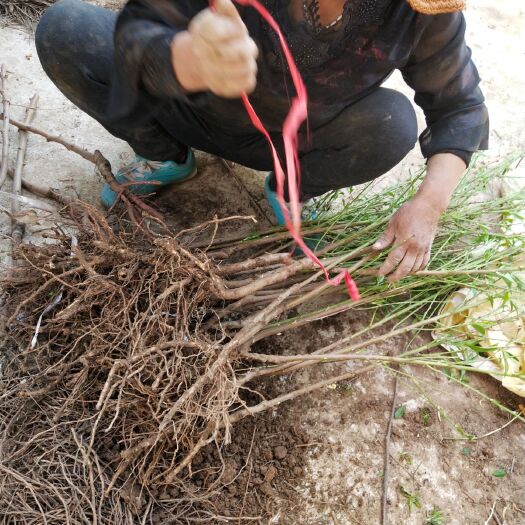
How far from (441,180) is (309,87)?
437 mm

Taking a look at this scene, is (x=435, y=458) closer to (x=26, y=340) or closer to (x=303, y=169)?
(x=303, y=169)

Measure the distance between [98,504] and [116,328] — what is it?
40cm

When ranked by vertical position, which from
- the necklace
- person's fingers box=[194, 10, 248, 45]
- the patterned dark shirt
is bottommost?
the patterned dark shirt

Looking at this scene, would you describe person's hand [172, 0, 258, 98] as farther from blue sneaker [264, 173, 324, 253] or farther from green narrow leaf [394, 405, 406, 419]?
green narrow leaf [394, 405, 406, 419]

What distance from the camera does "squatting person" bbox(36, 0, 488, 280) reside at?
115 centimetres

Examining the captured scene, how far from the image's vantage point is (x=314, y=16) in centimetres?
117

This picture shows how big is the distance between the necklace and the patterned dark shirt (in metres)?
0.01

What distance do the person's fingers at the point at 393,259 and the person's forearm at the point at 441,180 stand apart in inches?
5.8

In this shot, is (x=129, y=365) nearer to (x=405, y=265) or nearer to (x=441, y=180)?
(x=405, y=265)

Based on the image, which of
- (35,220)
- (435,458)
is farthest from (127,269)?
(435,458)

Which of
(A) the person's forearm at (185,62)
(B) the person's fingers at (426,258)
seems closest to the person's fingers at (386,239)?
(B) the person's fingers at (426,258)

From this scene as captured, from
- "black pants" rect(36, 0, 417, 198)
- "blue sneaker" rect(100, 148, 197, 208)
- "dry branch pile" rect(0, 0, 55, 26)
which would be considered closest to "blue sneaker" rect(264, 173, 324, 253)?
"black pants" rect(36, 0, 417, 198)

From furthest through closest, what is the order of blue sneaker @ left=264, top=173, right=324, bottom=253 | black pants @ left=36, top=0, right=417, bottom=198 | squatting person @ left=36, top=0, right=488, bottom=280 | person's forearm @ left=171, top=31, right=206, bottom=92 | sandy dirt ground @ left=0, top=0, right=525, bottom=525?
blue sneaker @ left=264, top=173, right=324, bottom=253 < black pants @ left=36, top=0, right=417, bottom=198 < sandy dirt ground @ left=0, top=0, right=525, bottom=525 < squatting person @ left=36, top=0, right=488, bottom=280 < person's forearm @ left=171, top=31, right=206, bottom=92

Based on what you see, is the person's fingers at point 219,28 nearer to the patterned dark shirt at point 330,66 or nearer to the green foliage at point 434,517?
the patterned dark shirt at point 330,66
